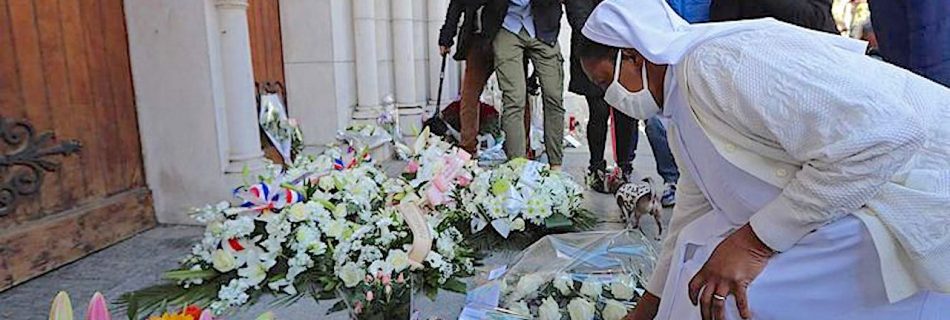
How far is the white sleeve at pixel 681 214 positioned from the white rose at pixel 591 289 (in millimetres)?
287

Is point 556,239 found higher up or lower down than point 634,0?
lower down

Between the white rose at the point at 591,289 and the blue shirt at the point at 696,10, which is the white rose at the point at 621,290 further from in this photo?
the blue shirt at the point at 696,10

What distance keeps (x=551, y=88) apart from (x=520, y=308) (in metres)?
2.18

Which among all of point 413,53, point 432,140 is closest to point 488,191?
point 432,140

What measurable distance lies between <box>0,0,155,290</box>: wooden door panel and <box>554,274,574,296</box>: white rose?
1.84 metres

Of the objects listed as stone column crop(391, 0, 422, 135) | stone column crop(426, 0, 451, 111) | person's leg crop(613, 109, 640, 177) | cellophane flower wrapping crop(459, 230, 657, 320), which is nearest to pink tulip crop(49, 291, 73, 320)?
cellophane flower wrapping crop(459, 230, 657, 320)

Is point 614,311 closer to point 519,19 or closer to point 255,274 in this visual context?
point 255,274

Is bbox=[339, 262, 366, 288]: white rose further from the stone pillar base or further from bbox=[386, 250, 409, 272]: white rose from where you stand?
the stone pillar base

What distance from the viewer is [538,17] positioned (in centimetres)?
363

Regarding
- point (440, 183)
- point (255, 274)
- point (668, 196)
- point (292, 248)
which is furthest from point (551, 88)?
point (255, 274)

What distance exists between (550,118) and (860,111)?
2.84m

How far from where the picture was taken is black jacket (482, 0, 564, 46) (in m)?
3.60

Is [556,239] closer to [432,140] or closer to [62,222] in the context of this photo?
[432,140]

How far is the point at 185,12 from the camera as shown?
2.85m
